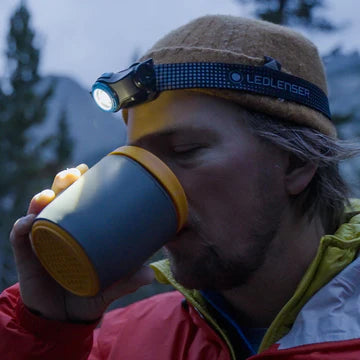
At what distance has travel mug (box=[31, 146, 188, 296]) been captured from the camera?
0.97 meters

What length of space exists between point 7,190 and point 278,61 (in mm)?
15525

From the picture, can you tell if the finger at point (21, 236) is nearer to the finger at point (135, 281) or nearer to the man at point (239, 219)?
the man at point (239, 219)

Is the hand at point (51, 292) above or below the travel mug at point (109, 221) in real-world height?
below

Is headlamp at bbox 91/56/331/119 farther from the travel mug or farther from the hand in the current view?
the hand

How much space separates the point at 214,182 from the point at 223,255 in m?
0.18

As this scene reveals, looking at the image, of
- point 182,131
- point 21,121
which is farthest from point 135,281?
point 21,121

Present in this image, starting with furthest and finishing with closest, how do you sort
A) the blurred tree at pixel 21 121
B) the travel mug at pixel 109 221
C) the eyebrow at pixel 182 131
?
the blurred tree at pixel 21 121 → the eyebrow at pixel 182 131 → the travel mug at pixel 109 221

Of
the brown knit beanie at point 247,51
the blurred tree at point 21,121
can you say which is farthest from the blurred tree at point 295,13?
the blurred tree at point 21,121

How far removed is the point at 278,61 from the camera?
1.44 m

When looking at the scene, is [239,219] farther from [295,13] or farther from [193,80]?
[295,13]

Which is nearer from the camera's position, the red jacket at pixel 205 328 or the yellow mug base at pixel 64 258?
the yellow mug base at pixel 64 258

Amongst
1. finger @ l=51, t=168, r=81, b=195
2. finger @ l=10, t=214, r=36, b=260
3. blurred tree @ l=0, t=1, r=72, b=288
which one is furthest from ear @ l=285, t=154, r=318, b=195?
blurred tree @ l=0, t=1, r=72, b=288

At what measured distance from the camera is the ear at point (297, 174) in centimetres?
146

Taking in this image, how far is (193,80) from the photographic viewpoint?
52.9 inches
